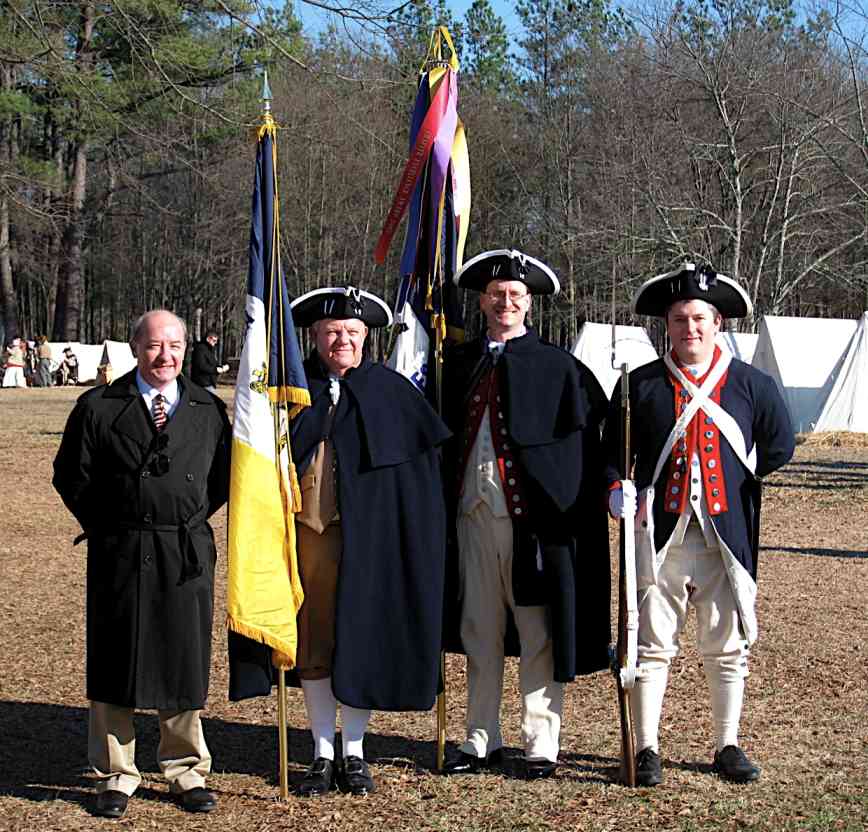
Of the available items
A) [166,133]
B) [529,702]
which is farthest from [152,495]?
[166,133]

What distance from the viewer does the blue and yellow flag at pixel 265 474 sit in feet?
14.7

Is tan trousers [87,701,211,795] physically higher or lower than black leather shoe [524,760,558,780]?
higher

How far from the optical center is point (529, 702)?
4734 millimetres

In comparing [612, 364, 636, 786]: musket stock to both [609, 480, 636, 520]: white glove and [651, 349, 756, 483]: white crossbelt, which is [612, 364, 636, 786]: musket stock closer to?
[609, 480, 636, 520]: white glove

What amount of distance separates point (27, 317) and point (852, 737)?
5491 centimetres

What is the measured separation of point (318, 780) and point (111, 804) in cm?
74

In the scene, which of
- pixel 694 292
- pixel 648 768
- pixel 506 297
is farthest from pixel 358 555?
pixel 694 292

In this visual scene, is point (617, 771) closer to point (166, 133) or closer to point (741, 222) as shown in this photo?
point (166, 133)

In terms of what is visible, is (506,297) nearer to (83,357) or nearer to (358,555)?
(358,555)

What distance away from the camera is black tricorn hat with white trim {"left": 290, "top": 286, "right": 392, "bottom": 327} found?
15.2 feet

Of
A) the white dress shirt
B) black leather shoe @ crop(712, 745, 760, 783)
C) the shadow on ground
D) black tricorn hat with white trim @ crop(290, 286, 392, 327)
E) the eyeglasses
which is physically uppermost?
the eyeglasses

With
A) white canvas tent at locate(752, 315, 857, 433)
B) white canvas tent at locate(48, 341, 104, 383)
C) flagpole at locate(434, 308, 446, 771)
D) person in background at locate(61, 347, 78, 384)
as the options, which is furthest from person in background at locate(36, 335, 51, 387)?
flagpole at locate(434, 308, 446, 771)

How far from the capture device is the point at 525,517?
184 inches

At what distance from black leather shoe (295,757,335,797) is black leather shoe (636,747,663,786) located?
3.78 ft
